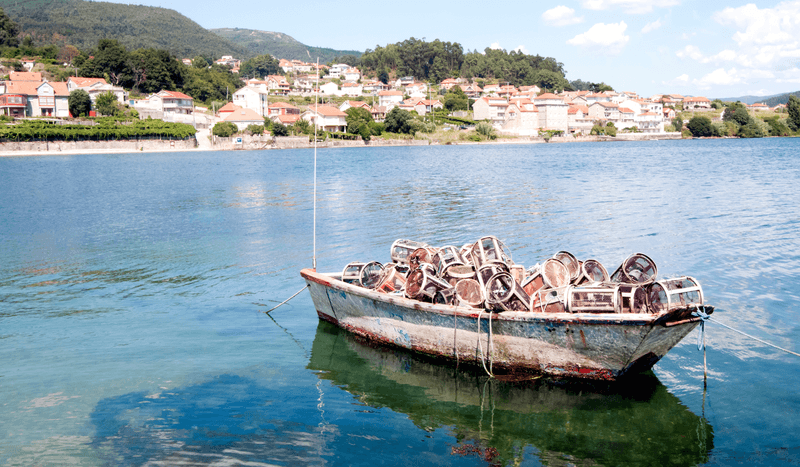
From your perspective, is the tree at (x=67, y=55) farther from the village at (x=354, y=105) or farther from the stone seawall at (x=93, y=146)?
the stone seawall at (x=93, y=146)

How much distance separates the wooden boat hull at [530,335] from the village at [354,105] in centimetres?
5894

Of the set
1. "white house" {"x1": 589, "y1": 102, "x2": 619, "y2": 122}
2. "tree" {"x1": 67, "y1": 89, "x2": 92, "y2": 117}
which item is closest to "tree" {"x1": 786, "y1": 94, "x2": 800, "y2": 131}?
"white house" {"x1": 589, "y1": 102, "x2": 619, "y2": 122}

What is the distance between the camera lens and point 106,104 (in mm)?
96812

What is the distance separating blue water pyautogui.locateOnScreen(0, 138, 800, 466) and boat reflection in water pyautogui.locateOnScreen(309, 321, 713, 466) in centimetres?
3

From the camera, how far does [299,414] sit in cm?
820

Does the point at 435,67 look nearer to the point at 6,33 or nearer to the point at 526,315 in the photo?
the point at 6,33

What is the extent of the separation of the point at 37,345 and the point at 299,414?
601 cm

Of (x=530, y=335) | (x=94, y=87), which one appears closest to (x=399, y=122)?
(x=94, y=87)

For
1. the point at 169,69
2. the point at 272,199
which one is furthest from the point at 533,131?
the point at 272,199

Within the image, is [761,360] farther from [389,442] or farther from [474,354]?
[389,442]

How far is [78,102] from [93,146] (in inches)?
556

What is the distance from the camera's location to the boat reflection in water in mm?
7227

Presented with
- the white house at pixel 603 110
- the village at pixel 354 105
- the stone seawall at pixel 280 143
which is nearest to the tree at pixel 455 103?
the village at pixel 354 105

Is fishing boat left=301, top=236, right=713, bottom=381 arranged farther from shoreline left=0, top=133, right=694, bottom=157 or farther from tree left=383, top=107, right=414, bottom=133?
tree left=383, top=107, right=414, bottom=133
